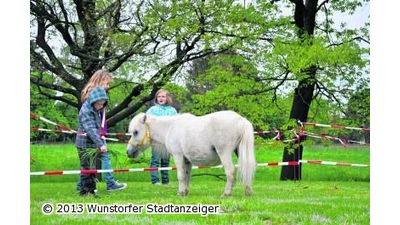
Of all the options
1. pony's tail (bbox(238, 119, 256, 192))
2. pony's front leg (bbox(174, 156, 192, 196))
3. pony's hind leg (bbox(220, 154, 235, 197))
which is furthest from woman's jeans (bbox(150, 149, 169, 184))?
pony's tail (bbox(238, 119, 256, 192))

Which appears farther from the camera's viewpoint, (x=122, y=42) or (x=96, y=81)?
(x=122, y=42)

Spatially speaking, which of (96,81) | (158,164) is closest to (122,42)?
(96,81)

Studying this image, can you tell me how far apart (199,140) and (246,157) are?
50 centimetres

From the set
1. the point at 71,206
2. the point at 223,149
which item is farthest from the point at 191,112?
the point at 71,206

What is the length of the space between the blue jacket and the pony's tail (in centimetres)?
144

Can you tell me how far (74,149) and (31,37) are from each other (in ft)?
4.33

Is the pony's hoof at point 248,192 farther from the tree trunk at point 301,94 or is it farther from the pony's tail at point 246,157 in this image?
the tree trunk at point 301,94

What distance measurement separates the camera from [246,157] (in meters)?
6.64

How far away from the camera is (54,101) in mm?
7430

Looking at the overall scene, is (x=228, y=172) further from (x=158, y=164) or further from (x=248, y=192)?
(x=158, y=164)

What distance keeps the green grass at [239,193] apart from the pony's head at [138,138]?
0.28 ft

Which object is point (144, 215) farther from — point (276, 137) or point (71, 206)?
point (276, 137)

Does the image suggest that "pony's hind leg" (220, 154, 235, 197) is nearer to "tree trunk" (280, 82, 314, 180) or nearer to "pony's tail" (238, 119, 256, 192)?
"pony's tail" (238, 119, 256, 192)

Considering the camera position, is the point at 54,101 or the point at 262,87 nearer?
the point at 54,101
